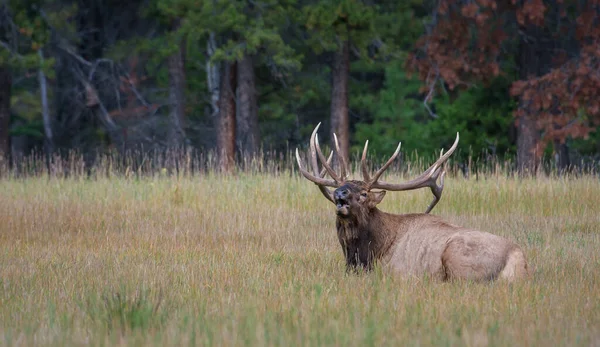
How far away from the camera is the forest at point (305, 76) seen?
22094 millimetres

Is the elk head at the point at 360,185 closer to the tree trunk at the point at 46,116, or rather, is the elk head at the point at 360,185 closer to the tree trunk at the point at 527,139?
the tree trunk at the point at 527,139

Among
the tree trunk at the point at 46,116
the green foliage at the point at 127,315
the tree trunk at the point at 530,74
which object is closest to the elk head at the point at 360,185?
the green foliage at the point at 127,315

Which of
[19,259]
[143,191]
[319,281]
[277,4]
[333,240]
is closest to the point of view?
[319,281]

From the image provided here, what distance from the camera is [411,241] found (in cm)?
890

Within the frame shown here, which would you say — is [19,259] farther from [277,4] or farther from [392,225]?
[277,4]

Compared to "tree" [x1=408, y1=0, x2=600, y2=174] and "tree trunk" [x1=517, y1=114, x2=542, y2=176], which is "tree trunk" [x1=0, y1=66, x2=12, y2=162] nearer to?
"tree" [x1=408, y1=0, x2=600, y2=174]

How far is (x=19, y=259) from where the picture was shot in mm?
10031

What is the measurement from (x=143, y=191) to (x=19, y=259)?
17.7 feet

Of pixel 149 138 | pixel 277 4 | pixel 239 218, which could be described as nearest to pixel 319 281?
pixel 239 218

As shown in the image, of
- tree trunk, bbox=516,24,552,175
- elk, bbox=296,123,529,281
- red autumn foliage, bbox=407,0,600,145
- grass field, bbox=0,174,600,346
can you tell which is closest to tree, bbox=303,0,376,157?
red autumn foliage, bbox=407,0,600,145

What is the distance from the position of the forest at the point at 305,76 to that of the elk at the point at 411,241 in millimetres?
8037

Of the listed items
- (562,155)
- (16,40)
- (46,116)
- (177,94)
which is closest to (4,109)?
(46,116)

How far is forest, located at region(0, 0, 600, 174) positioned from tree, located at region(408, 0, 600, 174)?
45mm

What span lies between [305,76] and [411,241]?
20339 mm
